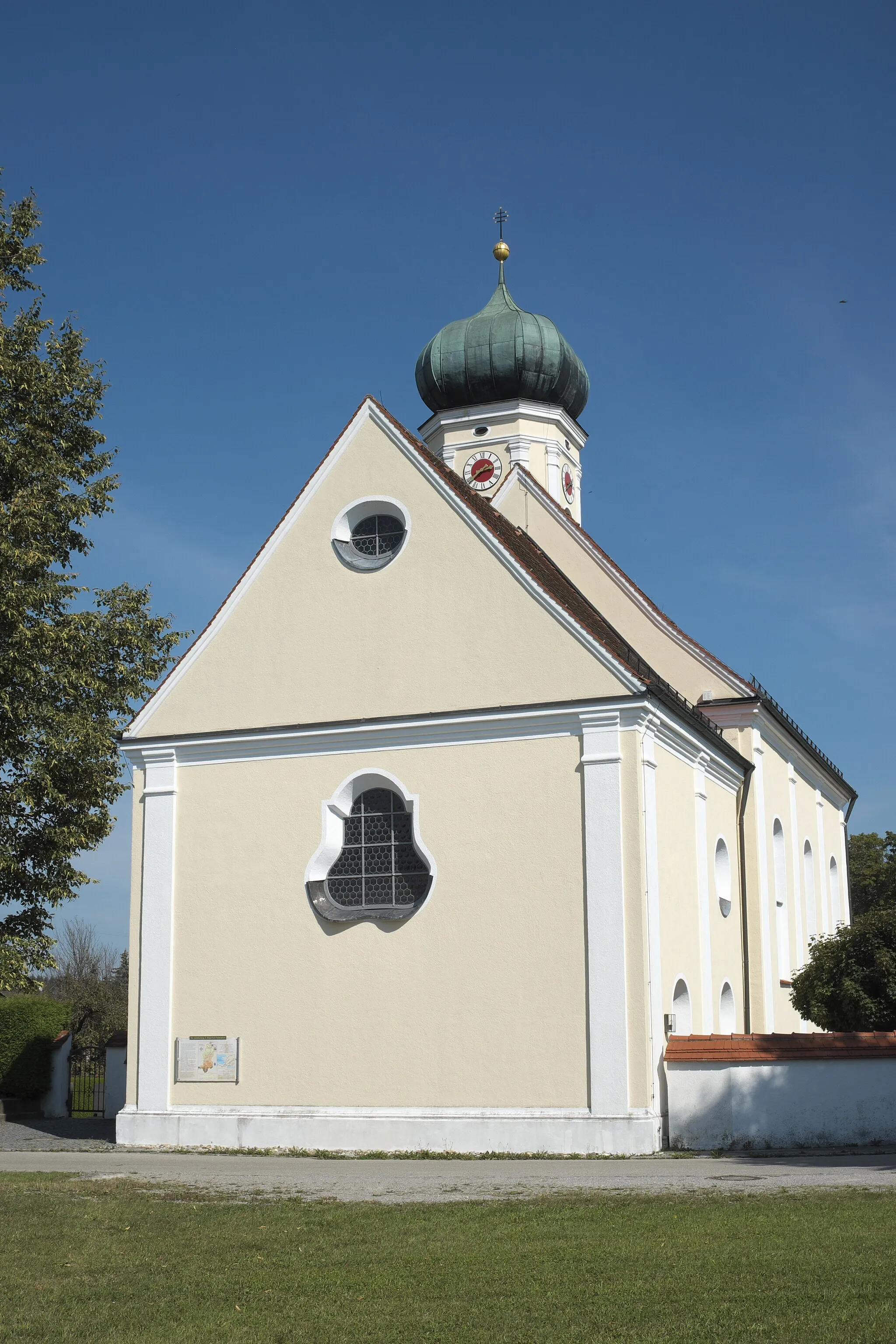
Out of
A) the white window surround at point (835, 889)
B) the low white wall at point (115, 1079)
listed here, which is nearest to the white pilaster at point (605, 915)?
the low white wall at point (115, 1079)

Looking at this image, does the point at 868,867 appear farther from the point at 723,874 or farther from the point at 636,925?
the point at 636,925

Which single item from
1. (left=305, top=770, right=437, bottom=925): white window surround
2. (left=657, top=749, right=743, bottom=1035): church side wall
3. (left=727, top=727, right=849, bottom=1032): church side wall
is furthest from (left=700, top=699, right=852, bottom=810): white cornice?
(left=305, top=770, right=437, bottom=925): white window surround

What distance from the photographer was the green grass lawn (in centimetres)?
756

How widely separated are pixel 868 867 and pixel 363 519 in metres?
40.6

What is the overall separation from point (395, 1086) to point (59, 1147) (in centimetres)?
494

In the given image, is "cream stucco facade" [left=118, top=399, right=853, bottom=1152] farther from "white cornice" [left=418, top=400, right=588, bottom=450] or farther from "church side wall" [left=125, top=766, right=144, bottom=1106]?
"white cornice" [left=418, top=400, right=588, bottom=450]

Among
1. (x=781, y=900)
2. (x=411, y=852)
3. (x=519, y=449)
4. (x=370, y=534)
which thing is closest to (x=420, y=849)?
(x=411, y=852)

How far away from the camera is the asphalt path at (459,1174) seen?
13086 millimetres

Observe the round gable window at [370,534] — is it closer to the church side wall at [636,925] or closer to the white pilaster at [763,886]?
the church side wall at [636,925]

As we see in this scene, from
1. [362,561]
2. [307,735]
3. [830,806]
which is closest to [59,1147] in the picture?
[307,735]

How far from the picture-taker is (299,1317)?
7.95 metres

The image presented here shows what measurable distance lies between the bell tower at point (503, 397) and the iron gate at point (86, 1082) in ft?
47.5

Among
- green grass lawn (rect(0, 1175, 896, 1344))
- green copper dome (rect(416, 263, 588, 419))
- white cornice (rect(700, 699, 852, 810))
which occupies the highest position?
green copper dome (rect(416, 263, 588, 419))

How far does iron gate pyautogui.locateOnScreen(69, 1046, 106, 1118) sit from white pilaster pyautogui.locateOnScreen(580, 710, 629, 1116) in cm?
1319
